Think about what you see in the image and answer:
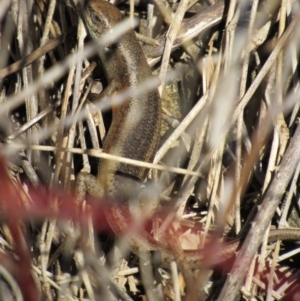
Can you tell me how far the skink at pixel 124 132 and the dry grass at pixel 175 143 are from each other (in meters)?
0.08

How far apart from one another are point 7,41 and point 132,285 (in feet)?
4.89

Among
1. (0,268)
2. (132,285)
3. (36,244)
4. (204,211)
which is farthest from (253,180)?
(0,268)

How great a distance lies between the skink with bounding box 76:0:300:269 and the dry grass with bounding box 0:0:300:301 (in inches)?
3.0

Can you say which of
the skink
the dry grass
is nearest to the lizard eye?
the skink

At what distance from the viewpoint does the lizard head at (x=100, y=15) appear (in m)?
2.64

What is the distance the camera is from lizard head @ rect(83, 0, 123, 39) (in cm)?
264

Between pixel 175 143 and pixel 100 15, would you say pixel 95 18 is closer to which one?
pixel 100 15

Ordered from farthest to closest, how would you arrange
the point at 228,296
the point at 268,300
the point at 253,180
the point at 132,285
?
the point at 253,180, the point at 132,285, the point at 268,300, the point at 228,296

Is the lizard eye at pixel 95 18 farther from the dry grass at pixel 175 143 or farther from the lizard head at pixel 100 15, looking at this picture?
the dry grass at pixel 175 143

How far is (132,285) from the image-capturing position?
93.0 inches

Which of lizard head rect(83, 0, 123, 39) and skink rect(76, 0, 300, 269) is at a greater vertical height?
lizard head rect(83, 0, 123, 39)

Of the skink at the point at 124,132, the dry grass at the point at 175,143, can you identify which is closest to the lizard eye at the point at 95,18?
the skink at the point at 124,132

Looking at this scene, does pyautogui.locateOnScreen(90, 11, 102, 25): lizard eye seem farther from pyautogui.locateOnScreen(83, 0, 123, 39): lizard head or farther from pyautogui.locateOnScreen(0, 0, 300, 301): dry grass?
pyautogui.locateOnScreen(0, 0, 300, 301): dry grass

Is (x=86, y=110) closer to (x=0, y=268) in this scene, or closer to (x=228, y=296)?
(x=0, y=268)
